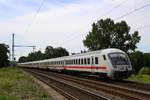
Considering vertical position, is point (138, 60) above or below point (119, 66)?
above

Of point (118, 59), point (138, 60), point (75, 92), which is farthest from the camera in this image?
point (138, 60)

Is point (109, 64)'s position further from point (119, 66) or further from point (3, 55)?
point (3, 55)

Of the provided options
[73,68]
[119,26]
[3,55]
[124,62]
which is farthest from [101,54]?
[119,26]

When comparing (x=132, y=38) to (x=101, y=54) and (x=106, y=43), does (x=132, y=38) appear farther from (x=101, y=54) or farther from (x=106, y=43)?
(x=101, y=54)

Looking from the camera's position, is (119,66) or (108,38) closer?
(119,66)

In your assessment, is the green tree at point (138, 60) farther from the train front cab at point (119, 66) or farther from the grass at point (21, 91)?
the grass at point (21, 91)

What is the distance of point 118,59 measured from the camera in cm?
3300

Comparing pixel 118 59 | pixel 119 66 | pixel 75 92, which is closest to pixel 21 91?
pixel 75 92

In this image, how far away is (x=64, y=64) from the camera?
55.3 m

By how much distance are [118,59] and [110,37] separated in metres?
66.3

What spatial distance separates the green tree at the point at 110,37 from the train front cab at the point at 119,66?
198 ft

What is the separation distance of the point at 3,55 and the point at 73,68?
45.5 m

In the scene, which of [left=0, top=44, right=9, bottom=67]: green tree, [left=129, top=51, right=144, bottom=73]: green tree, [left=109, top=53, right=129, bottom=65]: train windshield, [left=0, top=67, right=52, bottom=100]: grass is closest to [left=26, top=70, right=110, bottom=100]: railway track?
[left=0, top=67, right=52, bottom=100]: grass

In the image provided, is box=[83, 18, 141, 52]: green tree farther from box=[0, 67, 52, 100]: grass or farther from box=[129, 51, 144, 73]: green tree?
box=[0, 67, 52, 100]: grass
